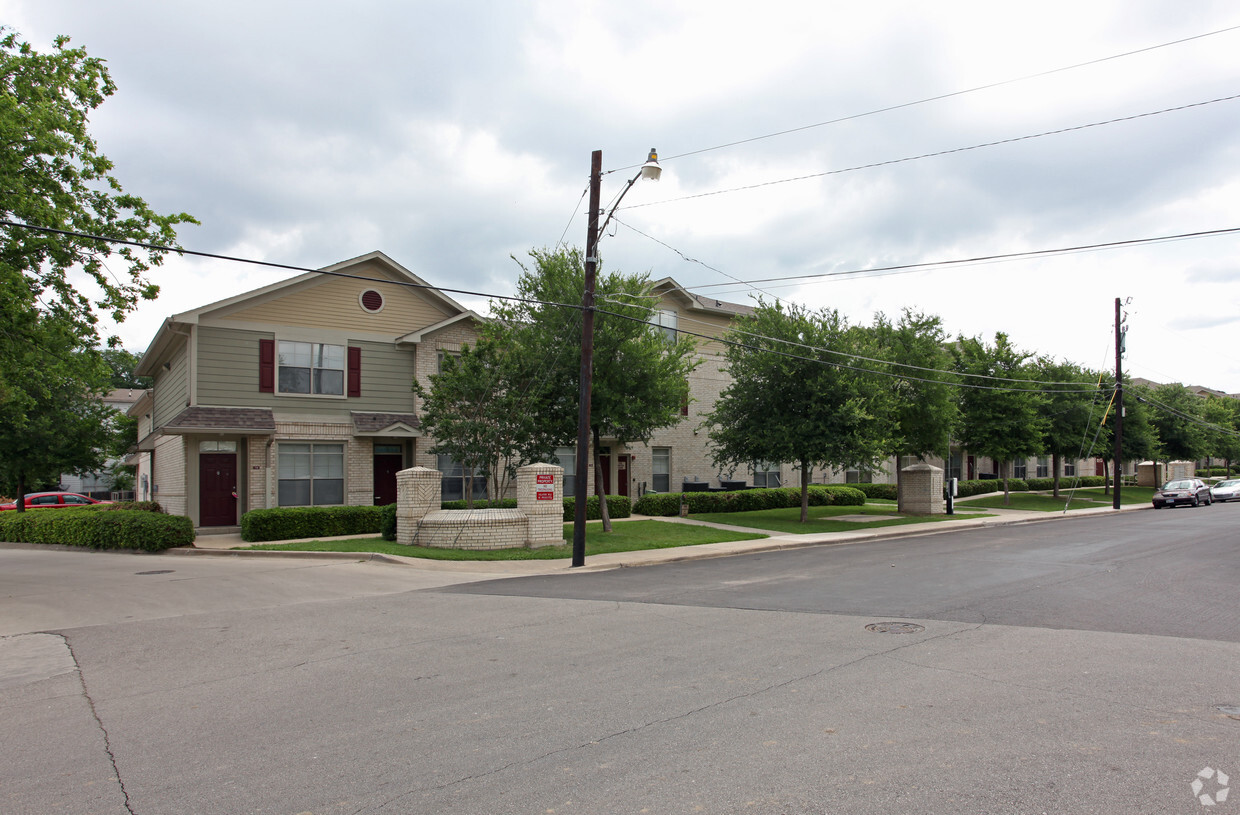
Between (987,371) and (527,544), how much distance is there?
1075 inches

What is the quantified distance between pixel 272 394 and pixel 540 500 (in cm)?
1008

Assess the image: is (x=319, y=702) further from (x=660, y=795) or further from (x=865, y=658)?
(x=865, y=658)

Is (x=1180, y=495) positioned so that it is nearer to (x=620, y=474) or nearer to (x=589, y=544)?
(x=620, y=474)

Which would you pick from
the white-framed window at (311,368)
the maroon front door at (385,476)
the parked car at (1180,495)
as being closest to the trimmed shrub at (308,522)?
the maroon front door at (385,476)

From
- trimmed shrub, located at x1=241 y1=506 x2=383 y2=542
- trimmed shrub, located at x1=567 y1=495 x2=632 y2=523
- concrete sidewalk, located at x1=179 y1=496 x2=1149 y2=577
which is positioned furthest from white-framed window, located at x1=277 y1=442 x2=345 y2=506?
trimmed shrub, located at x1=567 y1=495 x2=632 y2=523

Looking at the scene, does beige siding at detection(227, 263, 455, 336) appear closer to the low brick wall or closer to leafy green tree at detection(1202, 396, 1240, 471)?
the low brick wall

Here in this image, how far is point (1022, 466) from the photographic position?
55.2 metres

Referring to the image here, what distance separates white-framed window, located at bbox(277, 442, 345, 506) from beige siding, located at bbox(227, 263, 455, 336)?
382cm

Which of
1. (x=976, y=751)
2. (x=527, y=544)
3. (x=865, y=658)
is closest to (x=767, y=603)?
(x=865, y=658)

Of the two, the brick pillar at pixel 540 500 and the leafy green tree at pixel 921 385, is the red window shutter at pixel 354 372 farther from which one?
the leafy green tree at pixel 921 385

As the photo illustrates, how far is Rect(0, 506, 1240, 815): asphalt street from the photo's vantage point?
14.7 ft

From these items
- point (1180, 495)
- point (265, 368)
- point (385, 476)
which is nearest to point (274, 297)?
point (265, 368)

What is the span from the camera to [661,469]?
32250mm

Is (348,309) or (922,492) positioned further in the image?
(922,492)
